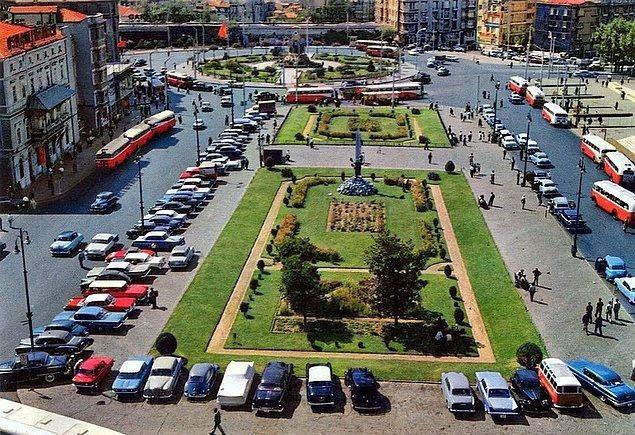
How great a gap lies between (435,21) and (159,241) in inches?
5179

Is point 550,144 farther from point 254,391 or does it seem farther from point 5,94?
point 254,391

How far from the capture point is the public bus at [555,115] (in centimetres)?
9925

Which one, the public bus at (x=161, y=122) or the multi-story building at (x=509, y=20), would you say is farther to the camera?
the multi-story building at (x=509, y=20)

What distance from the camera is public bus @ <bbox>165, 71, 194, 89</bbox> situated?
415 ft

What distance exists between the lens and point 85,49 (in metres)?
90.2

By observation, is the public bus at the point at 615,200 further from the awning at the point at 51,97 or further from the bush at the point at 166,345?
the awning at the point at 51,97

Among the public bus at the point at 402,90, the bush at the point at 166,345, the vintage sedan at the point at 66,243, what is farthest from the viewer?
the public bus at the point at 402,90

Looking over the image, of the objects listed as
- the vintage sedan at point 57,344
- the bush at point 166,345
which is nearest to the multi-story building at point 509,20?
the bush at point 166,345

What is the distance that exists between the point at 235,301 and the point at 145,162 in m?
37.0

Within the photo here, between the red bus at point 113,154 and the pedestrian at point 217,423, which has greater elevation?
the red bus at point 113,154

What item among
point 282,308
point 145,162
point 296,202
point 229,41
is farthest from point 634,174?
point 229,41

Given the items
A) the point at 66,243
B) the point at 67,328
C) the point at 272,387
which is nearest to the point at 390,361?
the point at 272,387

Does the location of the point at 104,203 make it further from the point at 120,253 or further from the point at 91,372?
the point at 91,372

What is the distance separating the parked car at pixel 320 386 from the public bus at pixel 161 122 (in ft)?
191
